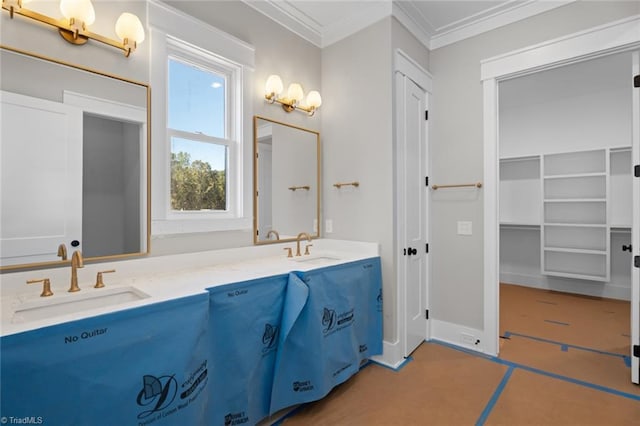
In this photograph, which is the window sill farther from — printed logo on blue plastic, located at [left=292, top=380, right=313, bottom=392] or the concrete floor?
the concrete floor

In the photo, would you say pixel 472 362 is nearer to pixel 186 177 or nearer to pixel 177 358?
pixel 177 358

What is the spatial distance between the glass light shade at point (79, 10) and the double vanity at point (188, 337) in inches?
48.7

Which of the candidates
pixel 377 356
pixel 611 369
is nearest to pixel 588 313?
pixel 611 369

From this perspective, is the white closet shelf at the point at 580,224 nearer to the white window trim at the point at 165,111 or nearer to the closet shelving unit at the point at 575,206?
the closet shelving unit at the point at 575,206

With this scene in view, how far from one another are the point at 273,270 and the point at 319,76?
6.53 ft

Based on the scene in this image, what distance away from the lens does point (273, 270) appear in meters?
1.94

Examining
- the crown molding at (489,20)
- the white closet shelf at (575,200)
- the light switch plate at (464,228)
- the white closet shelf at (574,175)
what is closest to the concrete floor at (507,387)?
the light switch plate at (464,228)

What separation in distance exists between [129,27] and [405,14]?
2.10 meters

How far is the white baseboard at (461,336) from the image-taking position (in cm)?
271

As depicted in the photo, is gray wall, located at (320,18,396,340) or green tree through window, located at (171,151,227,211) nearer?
green tree through window, located at (171,151,227,211)

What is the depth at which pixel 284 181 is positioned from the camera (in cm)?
265

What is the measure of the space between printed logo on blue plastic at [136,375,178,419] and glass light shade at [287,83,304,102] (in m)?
2.17

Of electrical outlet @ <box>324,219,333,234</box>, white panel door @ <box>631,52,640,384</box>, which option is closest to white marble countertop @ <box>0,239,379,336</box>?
electrical outlet @ <box>324,219,333,234</box>

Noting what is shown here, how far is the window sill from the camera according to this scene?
1876 mm
